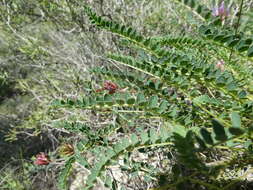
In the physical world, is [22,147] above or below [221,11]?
below

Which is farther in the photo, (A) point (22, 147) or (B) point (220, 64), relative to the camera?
(A) point (22, 147)

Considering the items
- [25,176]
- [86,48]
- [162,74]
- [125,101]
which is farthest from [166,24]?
[25,176]

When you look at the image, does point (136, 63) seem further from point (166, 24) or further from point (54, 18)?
point (54, 18)

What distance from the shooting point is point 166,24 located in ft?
6.16

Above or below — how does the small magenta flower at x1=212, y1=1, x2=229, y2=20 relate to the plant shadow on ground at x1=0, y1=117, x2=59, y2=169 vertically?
above

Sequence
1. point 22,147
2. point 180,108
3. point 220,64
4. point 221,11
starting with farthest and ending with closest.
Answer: point 22,147, point 221,11, point 220,64, point 180,108

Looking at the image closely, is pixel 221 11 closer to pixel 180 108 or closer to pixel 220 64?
pixel 220 64

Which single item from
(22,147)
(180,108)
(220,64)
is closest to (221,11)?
(220,64)

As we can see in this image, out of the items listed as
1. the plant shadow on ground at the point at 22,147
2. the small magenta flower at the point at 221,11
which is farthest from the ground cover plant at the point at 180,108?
the plant shadow on ground at the point at 22,147

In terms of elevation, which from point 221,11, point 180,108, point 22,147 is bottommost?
point 22,147

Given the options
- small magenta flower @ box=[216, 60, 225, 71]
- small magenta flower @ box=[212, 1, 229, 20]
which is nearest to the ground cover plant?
small magenta flower @ box=[216, 60, 225, 71]

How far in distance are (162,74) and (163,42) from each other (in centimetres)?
14

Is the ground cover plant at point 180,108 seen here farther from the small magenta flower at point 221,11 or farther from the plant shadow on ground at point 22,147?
the plant shadow on ground at point 22,147

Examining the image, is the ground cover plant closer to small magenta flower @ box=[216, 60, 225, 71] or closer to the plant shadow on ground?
small magenta flower @ box=[216, 60, 225, 71]
